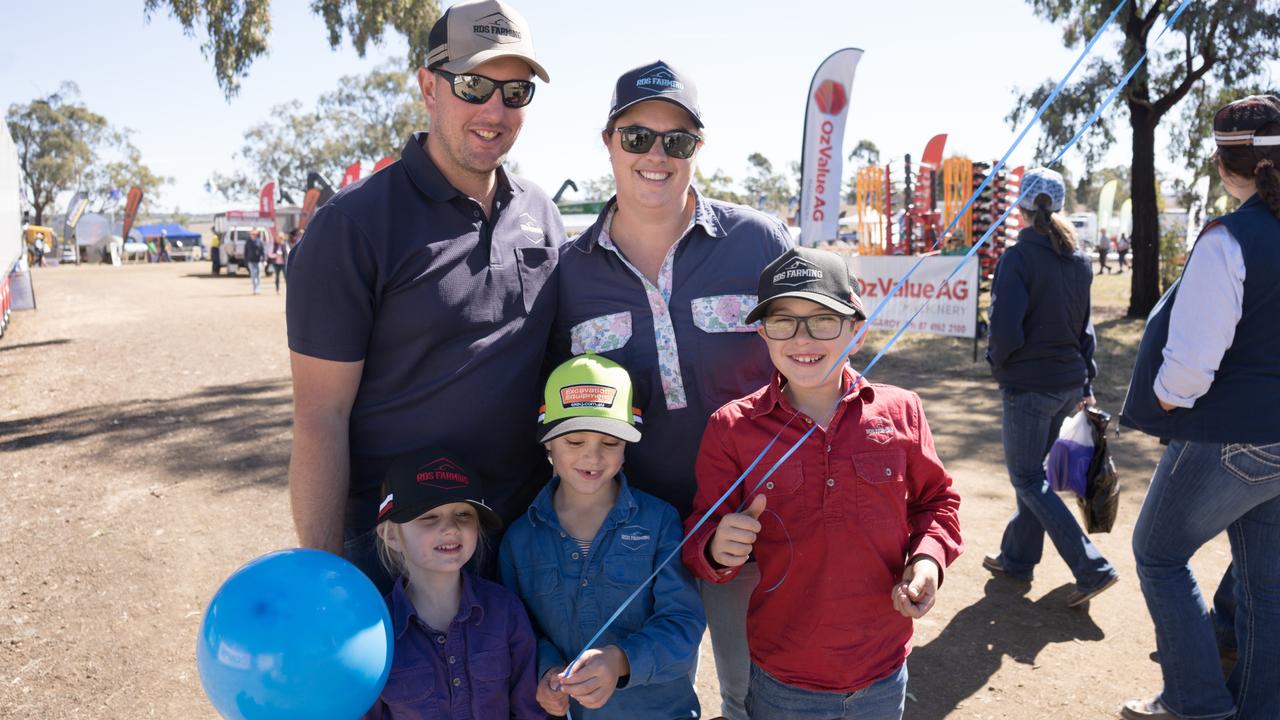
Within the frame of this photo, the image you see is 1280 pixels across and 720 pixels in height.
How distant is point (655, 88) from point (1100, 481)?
3072 millimetres

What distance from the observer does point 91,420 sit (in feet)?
29.6

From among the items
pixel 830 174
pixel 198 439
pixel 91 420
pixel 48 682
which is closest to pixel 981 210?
pixel 830 174

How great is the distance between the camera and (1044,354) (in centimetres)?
429

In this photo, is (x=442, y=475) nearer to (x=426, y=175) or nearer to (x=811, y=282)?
(x=426, y=175)

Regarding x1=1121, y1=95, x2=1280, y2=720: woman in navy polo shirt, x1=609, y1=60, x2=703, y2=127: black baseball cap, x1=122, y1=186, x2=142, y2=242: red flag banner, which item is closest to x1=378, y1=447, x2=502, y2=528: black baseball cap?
x1=609, y1=60, x2=703, y2=127: black baseball cap

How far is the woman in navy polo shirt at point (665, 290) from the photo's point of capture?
2484mm

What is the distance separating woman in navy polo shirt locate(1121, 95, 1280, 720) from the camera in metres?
2.69

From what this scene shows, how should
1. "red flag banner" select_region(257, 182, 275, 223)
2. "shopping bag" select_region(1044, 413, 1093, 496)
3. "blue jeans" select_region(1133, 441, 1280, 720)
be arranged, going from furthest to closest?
"red flag banner" select_region(257, 182, 275, 223) < "shopping bag" select_region(1044, 413, 1093, 496) < "blue jeans" select_region(1133, 441, 1280, 720)

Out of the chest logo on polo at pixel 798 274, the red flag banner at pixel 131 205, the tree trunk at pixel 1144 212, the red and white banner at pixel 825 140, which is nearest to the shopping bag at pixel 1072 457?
Result: the chest logo on polo at pixel 798 274

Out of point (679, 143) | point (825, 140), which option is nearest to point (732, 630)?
point (679, 143)

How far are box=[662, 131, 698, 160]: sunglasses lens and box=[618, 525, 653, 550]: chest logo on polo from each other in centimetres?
105

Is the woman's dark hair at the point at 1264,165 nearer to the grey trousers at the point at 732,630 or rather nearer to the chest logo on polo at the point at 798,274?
the chest logo on polo at the point at 798,274

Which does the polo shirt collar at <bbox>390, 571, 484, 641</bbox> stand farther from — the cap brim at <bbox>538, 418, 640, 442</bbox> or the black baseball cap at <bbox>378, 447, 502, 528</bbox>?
the cap brim at <bbox>538, 418, 640, 442</bbox>

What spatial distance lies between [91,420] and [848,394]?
30.1ft
